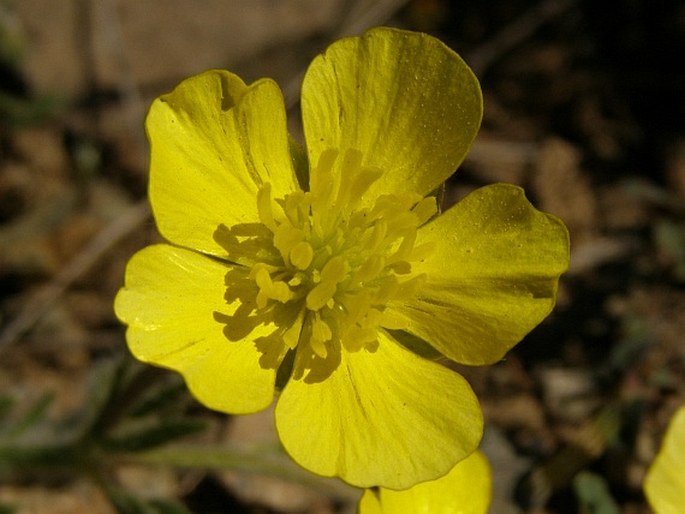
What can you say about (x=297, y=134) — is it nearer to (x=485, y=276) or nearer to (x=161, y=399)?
(x=161, y=399)

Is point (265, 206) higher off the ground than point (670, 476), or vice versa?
point (265, 206)

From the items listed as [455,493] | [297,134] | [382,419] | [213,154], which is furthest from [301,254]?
[297,134]

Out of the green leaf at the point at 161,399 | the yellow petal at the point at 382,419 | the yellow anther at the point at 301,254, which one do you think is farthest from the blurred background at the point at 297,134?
the yellow anther at the point at 301,254

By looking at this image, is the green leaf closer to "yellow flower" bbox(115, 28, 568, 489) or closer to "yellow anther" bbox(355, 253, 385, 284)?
"yellow flower" bbox(115, 28, 568, 489)

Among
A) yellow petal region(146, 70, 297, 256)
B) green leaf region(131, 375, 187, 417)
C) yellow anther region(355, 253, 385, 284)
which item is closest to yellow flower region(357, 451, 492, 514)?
yellow anther region(355, 253, 385, 284)

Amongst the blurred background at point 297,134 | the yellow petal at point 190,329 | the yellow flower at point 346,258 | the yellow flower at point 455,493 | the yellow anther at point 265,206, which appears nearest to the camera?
the yellow petal at point 190,329

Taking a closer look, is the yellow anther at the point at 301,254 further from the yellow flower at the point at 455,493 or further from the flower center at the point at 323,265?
the yellow flower at the point at 455,493
